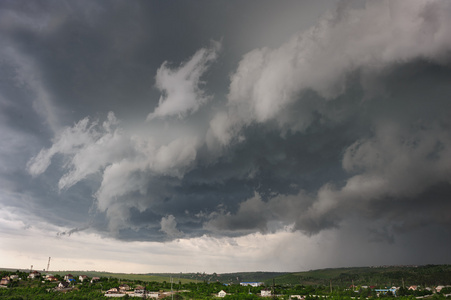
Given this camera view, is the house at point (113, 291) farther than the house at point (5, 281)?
No

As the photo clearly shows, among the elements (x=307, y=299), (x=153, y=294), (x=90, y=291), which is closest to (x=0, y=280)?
(x=90, y=291)

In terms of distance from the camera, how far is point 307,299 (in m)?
147

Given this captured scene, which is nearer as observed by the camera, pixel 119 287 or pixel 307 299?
pixel 307 299

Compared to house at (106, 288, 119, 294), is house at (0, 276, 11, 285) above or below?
above

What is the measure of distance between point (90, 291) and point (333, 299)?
4905 inches

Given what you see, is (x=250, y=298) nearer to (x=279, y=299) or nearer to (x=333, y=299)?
(x=279, y=299)

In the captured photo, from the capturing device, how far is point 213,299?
138125 millimetres

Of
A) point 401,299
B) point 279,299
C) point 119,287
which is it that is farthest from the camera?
point 119,287

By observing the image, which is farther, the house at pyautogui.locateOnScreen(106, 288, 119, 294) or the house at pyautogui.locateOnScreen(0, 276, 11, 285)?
the house at pyautogui.locateOnScreen(0, 276, 11, 285)

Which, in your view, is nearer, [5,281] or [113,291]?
[113,291]

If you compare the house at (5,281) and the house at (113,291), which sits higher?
the house at (5,281)

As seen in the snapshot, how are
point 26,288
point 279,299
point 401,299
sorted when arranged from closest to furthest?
point 401,299 < point 279,299 < point 26,288

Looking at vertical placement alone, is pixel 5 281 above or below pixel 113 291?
above

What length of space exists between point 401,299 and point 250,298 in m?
69.6
